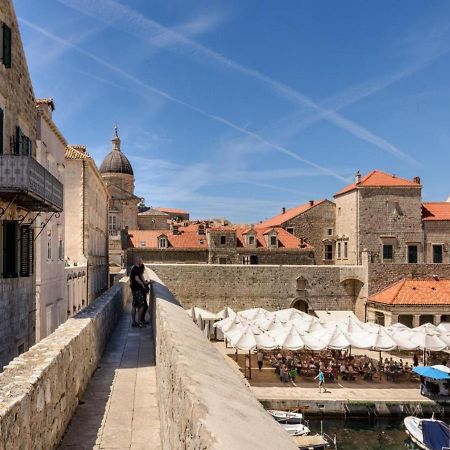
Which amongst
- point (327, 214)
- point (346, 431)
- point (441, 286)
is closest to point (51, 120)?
point (346, 431)

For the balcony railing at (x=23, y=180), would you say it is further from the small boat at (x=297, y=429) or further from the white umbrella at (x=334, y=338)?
the white umbrella at (x=334, y=338)

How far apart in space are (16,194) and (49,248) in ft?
22.5

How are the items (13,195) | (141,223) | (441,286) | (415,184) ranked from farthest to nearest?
(141,223) → (415,184) → (441,286) → (13,195)

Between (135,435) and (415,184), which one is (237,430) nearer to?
(135,435)

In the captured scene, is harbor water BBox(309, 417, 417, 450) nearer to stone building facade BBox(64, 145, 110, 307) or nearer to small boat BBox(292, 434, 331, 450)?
small boat BBox(292, 434, 331, 450)

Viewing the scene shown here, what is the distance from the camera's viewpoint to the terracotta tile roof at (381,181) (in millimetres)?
41219

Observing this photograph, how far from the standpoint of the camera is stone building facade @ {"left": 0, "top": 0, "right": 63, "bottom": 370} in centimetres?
1053

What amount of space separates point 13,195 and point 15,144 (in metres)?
2.08

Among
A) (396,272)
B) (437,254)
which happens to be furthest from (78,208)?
(437,254)

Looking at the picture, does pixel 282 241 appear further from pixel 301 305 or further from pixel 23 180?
pixel 23 180

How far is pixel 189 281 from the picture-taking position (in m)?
38.9

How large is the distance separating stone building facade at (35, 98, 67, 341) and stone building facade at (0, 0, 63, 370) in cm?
130

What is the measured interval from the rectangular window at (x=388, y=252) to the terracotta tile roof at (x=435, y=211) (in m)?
3.83

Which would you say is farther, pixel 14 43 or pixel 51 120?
pixel 51 120
